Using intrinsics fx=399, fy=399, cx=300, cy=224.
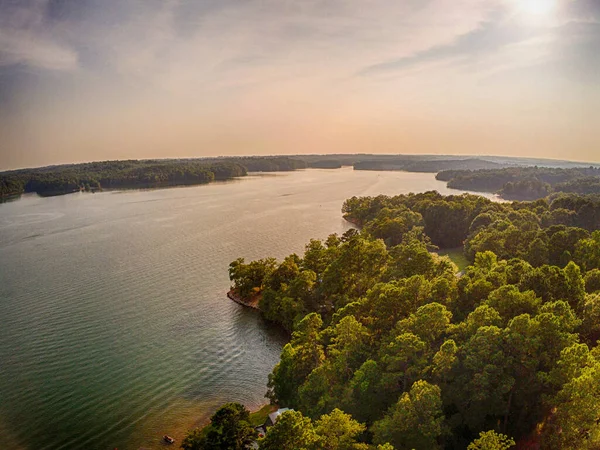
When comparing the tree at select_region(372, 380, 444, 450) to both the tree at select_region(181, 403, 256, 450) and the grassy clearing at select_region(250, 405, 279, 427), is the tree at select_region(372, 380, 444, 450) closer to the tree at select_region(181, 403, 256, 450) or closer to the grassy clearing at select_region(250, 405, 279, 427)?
the tree at select_region(181, 403, 256, 450)

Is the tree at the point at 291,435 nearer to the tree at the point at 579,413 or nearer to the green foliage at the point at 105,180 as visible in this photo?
the tree at the point at 579,413

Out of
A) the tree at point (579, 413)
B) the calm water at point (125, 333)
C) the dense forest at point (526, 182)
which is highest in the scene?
the dense forest at point (526, 182)

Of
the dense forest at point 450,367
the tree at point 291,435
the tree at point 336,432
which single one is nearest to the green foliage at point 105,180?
the dense forest at point 450,367

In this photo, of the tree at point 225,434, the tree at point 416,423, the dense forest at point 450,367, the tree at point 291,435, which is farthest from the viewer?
the tree at point 225,434

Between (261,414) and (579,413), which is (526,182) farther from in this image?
(579,413)

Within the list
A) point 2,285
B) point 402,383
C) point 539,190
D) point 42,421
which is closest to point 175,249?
point 2,285

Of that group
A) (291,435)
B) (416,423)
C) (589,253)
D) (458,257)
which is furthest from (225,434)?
(458,257)
